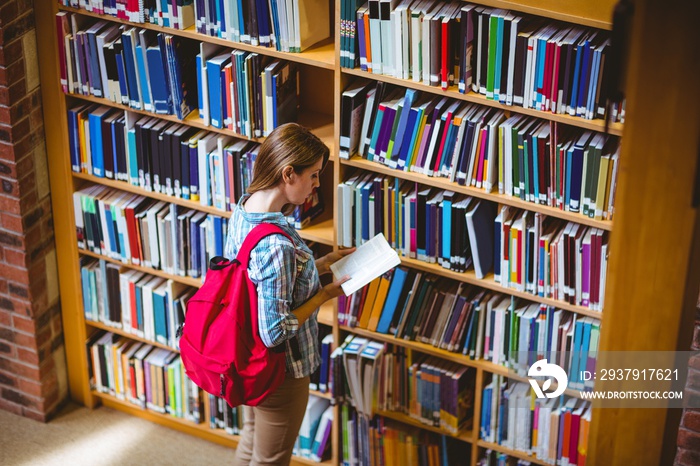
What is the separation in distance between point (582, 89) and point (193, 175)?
1.43 m

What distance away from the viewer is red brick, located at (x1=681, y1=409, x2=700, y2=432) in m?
2.43

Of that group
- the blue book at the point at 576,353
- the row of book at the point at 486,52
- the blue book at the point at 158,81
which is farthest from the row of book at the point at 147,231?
the blue book at the point at 576,353

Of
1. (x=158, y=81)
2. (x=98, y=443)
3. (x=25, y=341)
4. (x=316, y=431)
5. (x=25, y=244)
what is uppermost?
(x=158, y=81)

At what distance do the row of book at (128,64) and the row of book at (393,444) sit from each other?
134cm

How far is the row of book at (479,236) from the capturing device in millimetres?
2957

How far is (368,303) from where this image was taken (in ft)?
10.9

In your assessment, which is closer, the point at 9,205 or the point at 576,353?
the point at 576,353

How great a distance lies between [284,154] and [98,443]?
1.85 meters

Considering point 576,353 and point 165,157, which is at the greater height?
point 165,157

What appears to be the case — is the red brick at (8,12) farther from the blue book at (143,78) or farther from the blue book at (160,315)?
the blue book at (160,315)

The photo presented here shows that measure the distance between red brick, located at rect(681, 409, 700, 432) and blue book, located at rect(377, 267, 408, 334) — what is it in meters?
1.08

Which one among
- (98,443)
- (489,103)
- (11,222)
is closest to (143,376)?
(98,443)

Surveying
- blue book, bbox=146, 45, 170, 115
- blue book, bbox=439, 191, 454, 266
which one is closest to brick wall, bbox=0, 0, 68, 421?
blue book, bbox=146, 45, 170, 115

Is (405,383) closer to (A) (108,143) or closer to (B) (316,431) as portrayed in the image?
(B) (316,431)
